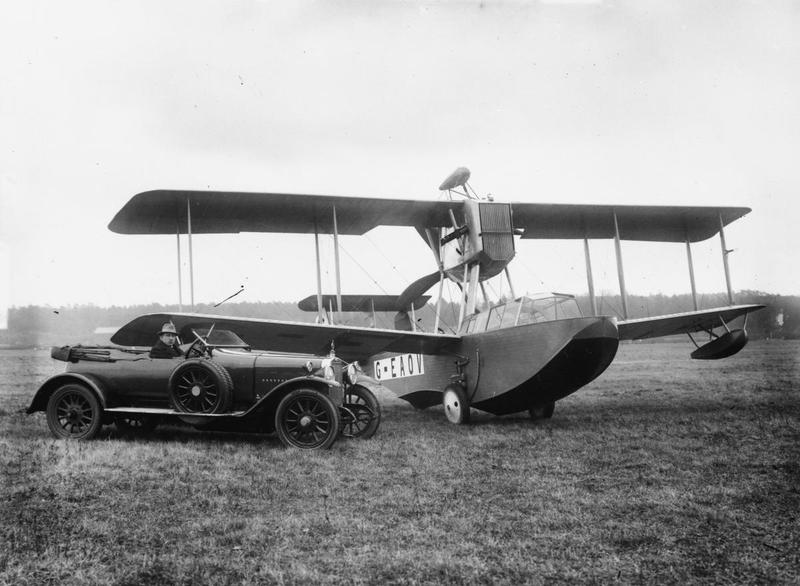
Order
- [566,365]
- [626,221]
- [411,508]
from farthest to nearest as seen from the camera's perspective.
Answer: [626,221]
[566,365]
[411,508]

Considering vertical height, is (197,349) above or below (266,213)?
below

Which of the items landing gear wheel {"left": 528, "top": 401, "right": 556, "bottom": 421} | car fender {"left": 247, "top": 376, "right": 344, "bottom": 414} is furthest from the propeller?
car fender {"left": 247, "top": 376, "right": 344, "bottom": 414}

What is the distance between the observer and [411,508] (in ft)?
12.5

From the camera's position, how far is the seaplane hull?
7.52m

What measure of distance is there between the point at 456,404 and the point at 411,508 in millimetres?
5184

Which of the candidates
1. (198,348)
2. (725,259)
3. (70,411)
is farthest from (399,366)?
(725,259)

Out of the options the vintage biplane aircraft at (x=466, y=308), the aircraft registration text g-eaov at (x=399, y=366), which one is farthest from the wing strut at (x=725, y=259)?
the aircraft registration text g-eaov at (x=399, y=366)

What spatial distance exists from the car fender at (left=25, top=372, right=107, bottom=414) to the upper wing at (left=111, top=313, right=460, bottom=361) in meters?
0.76

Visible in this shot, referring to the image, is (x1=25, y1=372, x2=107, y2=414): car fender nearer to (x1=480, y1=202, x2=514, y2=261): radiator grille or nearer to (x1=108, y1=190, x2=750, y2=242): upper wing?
(x1=108, y1=190, x2=750, y2=242): upper wing

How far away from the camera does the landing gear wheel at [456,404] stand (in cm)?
874

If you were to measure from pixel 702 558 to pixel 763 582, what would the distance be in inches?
12.4

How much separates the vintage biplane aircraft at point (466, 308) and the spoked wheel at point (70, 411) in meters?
0.92

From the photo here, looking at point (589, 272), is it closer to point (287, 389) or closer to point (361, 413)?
point (361, 413)

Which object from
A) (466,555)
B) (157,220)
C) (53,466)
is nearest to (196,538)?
(466,555)
